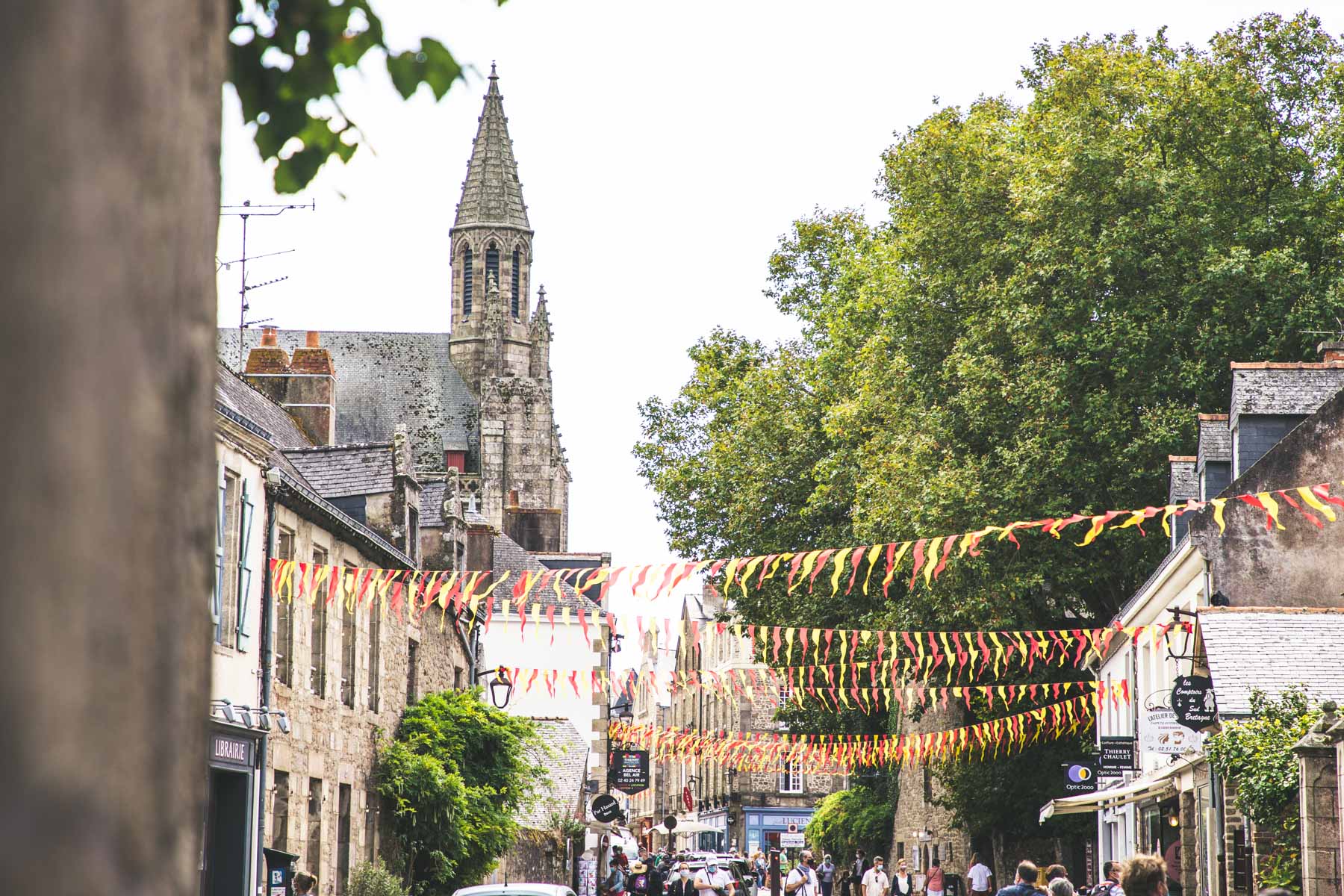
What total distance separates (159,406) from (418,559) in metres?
22.7

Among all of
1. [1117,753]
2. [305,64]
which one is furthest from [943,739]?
[305,64]

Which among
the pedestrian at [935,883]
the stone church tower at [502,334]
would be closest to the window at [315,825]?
the pedestrian at [935,883]

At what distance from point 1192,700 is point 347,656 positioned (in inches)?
377

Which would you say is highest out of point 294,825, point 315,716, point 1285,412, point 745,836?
point 1285,412

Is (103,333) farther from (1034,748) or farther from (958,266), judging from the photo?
(1034,748)

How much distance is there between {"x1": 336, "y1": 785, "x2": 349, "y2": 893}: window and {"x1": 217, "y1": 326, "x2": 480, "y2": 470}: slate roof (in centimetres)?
4884

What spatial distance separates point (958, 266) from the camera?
28.7 metres

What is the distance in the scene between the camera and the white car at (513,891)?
13.3 meters

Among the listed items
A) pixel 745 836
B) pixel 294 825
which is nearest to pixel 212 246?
pixel 294 825

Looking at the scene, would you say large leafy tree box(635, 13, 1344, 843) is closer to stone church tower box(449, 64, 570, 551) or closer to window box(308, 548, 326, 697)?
window box(308, 548, 326, 697)

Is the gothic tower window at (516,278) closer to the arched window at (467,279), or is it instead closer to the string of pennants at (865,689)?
the arched window at (467,279)

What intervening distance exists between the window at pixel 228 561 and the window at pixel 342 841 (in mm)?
4392

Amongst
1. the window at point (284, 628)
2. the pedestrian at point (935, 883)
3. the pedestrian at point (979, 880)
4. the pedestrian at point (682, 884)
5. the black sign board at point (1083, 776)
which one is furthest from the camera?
the pedestrian at point (935, 883)

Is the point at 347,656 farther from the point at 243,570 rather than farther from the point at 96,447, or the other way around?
the point at 96,447
